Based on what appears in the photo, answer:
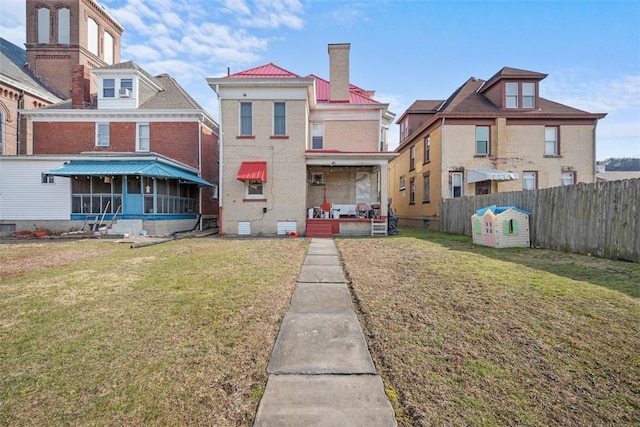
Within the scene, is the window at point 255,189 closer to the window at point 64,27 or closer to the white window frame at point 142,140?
the white window frame at point 142,140

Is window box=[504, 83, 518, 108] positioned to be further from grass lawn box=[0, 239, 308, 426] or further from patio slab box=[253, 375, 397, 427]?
patio slab box=[253, 375, 397, 427]

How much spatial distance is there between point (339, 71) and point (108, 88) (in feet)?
50.0

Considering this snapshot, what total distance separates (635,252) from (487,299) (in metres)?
6.07

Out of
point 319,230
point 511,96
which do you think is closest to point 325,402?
point 319,230

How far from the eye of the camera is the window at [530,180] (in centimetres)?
1955

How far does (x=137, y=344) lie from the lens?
337cm

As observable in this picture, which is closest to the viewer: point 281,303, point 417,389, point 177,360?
point 417,389

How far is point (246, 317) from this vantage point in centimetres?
417

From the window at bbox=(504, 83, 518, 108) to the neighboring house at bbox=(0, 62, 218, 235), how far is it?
19886 millimetres

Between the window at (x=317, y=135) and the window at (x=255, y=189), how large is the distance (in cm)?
479

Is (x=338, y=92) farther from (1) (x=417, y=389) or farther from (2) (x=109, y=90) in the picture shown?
(1) (x=417, y=389)

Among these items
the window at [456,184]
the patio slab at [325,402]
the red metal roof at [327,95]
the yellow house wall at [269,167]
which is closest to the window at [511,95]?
the window at [456,184]

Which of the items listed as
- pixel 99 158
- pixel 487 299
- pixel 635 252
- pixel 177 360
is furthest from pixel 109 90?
pixel 635 252

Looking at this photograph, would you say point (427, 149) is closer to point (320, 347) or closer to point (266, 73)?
point (266, 73)
